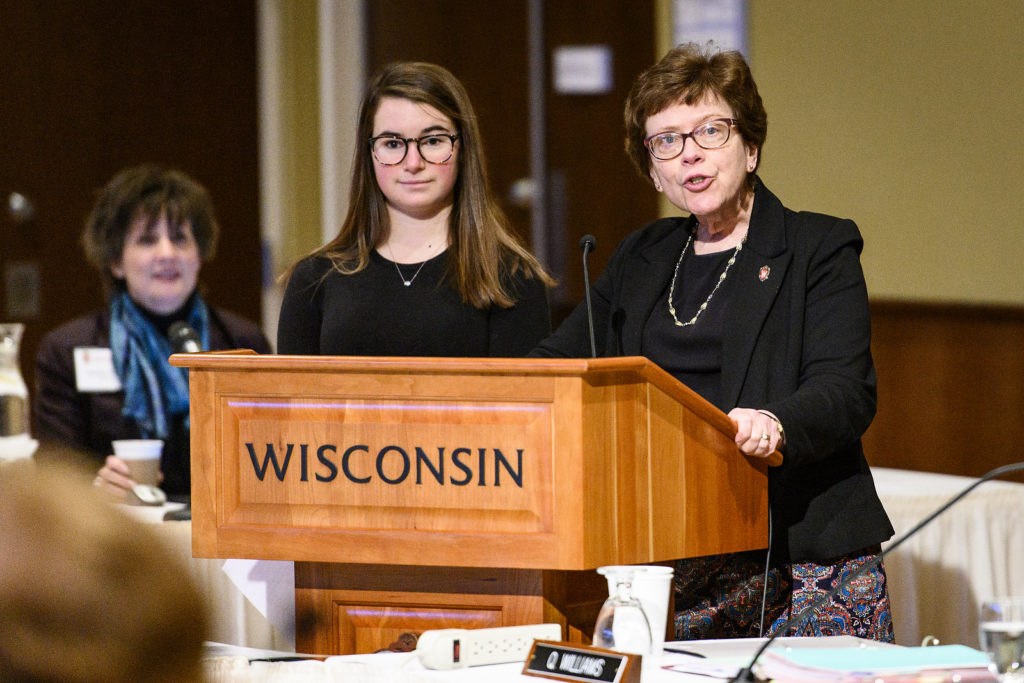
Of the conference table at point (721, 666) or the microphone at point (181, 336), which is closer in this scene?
the conference table at point (721, 666)

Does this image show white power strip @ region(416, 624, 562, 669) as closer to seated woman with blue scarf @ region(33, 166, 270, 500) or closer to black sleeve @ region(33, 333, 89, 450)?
seated woman with blue scarf @ region(33, 166, 270, 500)

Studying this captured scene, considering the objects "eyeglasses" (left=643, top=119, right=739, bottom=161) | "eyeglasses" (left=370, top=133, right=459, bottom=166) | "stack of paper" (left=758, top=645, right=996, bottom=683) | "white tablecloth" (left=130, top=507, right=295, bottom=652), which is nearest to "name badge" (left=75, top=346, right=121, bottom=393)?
"white tablecloth" (left=130, top=507, right=295, bottom=652)

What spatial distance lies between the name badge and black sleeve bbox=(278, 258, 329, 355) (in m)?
1.33

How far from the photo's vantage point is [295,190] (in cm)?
729

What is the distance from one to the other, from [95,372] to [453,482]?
216 centimetres

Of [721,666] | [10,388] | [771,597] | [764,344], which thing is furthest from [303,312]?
[10,388]

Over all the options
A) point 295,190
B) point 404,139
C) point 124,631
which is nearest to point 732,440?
point 404,139

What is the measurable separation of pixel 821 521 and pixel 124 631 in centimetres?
162

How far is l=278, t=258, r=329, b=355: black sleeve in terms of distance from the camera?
2514 millimetres

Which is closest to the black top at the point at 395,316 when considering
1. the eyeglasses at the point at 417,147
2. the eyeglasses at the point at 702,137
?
the eyeglasses at the point at 417,147

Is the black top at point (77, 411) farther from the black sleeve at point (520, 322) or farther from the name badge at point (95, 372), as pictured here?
the black sleeve at point (520, 322)

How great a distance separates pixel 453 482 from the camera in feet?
5.97

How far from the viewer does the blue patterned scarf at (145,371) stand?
11.9 feet

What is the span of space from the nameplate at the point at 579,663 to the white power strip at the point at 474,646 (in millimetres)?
52
